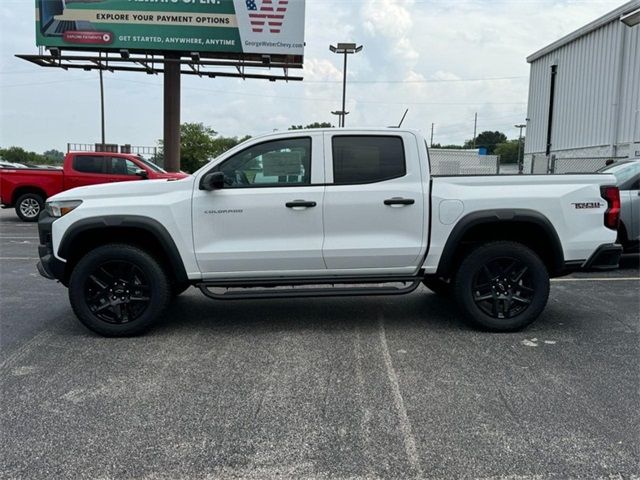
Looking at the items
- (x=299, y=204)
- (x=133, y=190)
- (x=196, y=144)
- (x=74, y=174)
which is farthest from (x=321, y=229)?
(x=196, y=144)

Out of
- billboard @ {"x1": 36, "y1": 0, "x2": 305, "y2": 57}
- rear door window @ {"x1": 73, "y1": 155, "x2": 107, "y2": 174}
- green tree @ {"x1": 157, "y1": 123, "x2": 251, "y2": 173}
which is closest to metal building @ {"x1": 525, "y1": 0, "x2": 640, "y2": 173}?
billboard @ {"x1": 36, "y1": 0, "x2": 305, "y2": 57}

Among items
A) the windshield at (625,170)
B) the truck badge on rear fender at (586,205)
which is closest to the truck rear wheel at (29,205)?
the windshield at (625,170)

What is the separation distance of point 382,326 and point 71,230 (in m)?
3.04

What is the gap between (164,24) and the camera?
73.8 feet

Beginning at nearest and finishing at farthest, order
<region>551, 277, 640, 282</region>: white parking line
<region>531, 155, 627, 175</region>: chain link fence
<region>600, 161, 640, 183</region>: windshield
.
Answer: <region>551, 277, 640, 282</region>: white parking line < <region>600, 161, 640, 183</region>: windshield < <region>531, 155, 627, 175</region>: chain link fence

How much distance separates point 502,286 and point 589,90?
1728 cm

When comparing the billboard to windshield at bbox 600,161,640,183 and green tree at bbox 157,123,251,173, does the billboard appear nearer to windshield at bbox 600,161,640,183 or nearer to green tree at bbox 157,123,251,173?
windshield at bbox 600,161,640,183

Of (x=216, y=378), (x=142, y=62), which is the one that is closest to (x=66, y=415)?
(x=216, y=378)

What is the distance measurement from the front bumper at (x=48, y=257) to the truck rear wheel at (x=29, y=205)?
11283 mm

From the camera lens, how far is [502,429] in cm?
331

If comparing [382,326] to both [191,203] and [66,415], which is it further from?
[66,415]

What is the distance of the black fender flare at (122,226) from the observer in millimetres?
4859

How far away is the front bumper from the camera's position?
496 centimetres

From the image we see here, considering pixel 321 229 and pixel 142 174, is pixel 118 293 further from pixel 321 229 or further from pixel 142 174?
pixel 142 174
